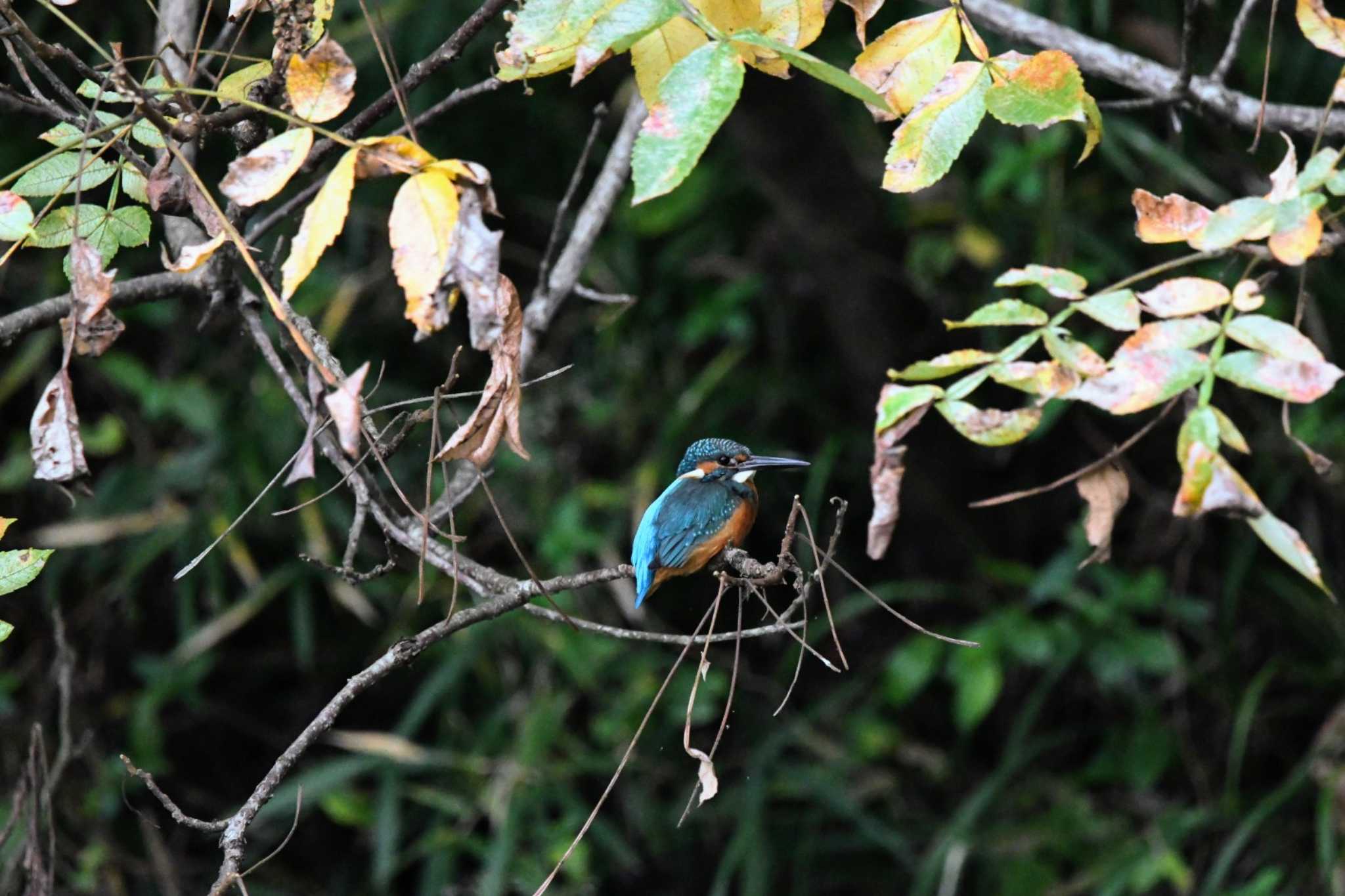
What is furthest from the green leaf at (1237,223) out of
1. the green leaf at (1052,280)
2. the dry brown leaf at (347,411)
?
the dry brown leaf at (347,411)

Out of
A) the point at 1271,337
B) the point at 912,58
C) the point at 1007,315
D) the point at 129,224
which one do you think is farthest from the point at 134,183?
the point at 1271,337

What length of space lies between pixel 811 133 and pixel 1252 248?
7.70ft

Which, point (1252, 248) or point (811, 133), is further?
point (811, 133)

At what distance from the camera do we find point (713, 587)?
4.00 meters

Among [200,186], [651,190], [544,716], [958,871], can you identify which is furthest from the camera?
[544,716]

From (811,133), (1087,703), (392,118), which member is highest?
(392,118)

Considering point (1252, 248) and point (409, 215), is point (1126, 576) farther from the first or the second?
point (409, 215)

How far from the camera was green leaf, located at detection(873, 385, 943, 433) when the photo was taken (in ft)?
4.59

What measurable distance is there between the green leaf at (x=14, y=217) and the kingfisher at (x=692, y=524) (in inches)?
43.4

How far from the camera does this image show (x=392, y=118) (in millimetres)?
3811

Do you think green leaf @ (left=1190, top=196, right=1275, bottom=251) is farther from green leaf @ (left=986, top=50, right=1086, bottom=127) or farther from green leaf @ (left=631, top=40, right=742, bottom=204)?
green leaf @ (left=631, top=40, right=742, bottom=204)

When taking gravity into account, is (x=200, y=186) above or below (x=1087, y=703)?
above

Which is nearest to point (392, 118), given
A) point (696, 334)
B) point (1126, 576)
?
point (696, 334)

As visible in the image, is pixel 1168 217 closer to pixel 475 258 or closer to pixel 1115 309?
pixel 1115 309
